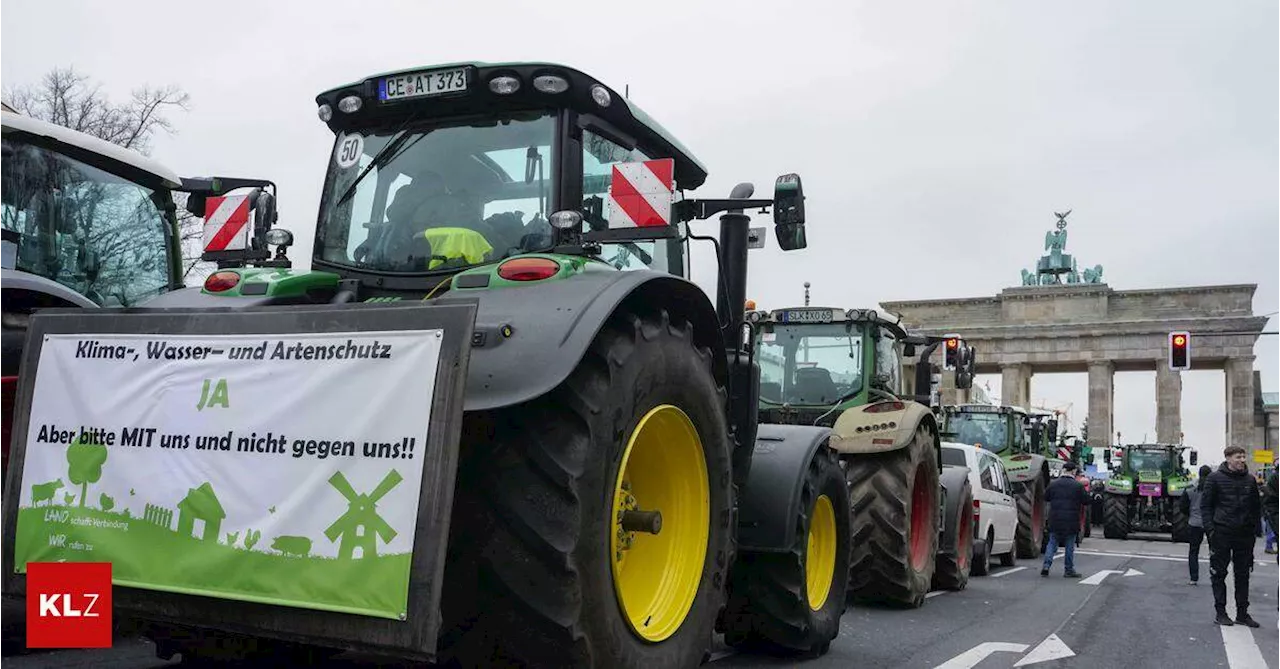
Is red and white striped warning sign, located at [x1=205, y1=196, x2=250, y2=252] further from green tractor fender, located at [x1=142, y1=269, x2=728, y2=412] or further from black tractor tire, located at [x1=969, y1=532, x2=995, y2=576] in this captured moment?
black tractor tire, located at [x1=969, y1=532, x2=995, y2=576]

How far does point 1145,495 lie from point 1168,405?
38698 mm

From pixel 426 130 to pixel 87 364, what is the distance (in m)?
1.87

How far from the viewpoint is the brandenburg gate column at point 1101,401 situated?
6378 cm

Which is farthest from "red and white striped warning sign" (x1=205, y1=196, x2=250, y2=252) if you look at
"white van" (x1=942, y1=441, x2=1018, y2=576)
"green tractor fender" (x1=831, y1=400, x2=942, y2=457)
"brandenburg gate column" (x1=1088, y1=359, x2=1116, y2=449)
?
"brandenburg gate column" (x1=1088, y1=359, x2=1116, y2=449)

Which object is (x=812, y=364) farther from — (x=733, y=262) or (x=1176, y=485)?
(x=1176, y=485)

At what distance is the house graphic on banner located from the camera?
375 centimetres

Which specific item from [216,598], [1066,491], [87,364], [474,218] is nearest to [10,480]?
[87,364]

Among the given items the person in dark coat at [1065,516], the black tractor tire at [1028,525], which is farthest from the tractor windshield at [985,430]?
the person in dark coat at [1065,516]

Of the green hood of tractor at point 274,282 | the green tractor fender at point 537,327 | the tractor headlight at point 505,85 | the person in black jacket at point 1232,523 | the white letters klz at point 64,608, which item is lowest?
the person in black jacket at point 1232,523

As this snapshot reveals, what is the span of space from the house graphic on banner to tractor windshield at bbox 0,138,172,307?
3990 mm

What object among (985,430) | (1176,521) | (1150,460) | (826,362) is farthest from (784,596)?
(1150,460)

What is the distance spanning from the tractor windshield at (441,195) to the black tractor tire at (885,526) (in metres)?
5.77

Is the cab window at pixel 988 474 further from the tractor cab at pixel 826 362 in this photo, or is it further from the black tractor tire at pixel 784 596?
the black tractor tire at pixel 784 596

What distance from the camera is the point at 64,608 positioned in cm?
396
